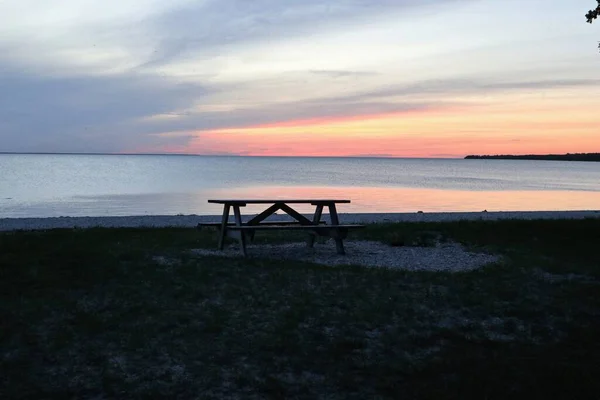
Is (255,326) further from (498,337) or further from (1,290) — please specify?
(1,290)

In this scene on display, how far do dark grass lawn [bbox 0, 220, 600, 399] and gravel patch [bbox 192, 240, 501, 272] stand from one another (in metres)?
0.63

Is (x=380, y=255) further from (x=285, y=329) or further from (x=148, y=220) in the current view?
(x=148, y=220)

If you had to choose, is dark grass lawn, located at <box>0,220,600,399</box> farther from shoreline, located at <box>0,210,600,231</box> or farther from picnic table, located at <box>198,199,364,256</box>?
shoreline, located at <box>0,210,600,231</box>

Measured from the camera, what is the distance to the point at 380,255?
1046 centimetres

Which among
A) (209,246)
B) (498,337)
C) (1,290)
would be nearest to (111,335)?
(1,290)

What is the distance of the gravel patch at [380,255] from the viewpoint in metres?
9.48

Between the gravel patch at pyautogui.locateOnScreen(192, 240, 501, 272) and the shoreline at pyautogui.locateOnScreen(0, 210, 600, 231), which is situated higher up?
the shoreline at pyautogui.locateOnScreen(0, 210, 600, 231)

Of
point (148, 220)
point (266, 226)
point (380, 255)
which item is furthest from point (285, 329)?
point (148, 220)

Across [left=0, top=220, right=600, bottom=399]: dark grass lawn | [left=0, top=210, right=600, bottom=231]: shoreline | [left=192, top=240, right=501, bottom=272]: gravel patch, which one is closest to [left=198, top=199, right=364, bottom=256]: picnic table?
[left=192, top=240, right=501, bottom=272]: gravel patch

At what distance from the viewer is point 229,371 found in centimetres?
505

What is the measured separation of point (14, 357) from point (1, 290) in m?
2.19

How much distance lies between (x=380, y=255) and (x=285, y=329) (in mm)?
4670

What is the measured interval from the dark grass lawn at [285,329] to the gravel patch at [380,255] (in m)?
0.63

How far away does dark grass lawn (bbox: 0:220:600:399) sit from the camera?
4852 millimetres
